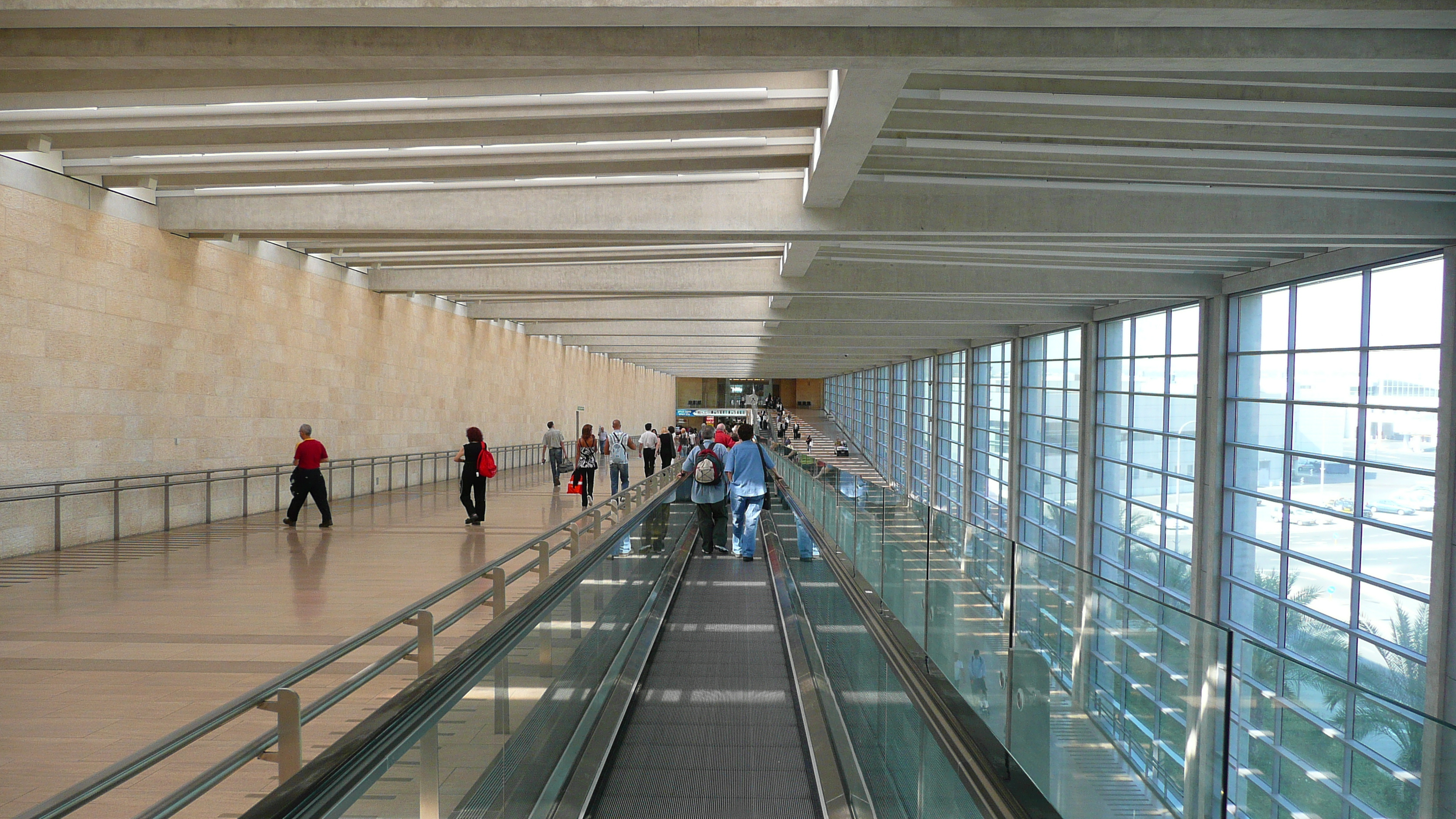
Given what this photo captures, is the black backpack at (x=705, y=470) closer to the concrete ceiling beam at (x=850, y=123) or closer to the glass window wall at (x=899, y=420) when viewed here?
the concrete ceiling beam at (x=850, y=123)

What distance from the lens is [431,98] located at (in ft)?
A: 27.0

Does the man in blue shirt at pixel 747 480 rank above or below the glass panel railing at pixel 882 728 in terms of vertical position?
above

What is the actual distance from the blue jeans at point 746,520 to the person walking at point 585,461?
4300 millimetres

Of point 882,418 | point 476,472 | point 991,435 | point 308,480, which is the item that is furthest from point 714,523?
point 882,418

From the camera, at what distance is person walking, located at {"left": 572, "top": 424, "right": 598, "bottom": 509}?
15734mm

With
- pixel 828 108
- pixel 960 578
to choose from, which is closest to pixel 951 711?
pixel 960 578

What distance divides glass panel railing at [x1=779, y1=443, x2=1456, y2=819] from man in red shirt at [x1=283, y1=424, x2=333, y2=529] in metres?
10.0

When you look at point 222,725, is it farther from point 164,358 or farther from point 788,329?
point 788,329

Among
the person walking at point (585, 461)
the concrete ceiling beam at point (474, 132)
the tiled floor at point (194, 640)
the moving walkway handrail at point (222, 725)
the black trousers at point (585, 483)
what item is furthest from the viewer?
the black trousers at point (585, 483)

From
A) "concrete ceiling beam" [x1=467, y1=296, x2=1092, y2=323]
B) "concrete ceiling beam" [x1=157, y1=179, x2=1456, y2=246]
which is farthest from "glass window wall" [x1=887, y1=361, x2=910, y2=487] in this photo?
"concrete ceiling beam" [x1=157, y1=179, x2=1456, y2=246]

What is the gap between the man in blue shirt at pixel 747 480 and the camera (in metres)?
11.3

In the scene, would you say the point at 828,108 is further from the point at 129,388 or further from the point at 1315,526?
the point at 129,388

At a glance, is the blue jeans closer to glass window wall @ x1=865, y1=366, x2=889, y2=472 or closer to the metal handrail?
the metal handrail

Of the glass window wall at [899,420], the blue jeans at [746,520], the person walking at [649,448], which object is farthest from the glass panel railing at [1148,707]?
the glass window wall at [899,420]
